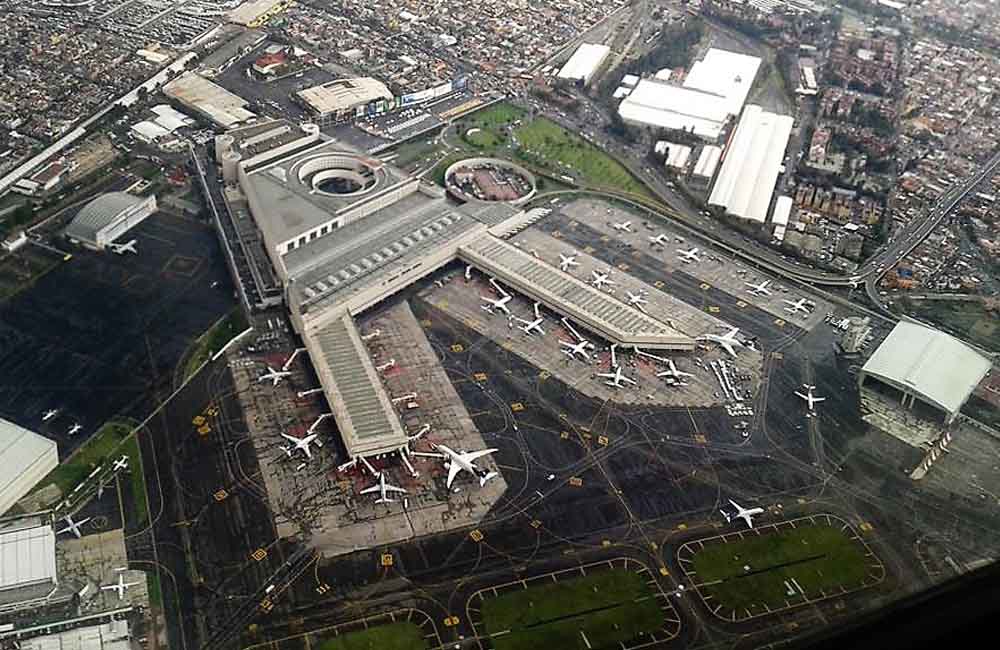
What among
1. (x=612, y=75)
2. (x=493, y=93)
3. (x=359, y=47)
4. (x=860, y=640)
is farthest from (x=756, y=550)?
(x=359, y=47)

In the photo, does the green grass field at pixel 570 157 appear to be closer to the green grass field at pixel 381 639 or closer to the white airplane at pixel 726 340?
the white airplane at pixel 726 340

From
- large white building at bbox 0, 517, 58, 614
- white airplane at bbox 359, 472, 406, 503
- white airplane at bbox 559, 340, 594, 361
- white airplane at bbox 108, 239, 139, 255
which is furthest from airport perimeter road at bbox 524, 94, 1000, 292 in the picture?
large white building at bbox 0, 517, 58, 614

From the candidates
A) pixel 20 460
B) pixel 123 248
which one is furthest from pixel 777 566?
pixel 123 248

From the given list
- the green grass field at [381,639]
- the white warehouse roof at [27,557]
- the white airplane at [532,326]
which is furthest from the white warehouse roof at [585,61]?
the white warehouse roof at [27,557]

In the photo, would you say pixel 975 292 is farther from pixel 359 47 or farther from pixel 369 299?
pixel 359 47

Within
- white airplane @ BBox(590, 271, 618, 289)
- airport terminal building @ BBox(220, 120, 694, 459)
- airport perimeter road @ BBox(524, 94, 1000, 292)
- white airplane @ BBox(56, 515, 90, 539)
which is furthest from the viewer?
airport perimeter road @ BBox(524, 94, 1000, 292)

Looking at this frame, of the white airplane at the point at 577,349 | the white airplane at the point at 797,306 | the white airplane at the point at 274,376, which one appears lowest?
the white airplane at the point at 274,376

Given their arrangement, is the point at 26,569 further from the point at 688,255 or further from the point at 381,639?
the point at 688,255

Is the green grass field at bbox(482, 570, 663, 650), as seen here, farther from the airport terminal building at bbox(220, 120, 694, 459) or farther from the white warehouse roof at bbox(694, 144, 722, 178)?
the white warehouse roof at bbox(694, 144, 722, 178)
